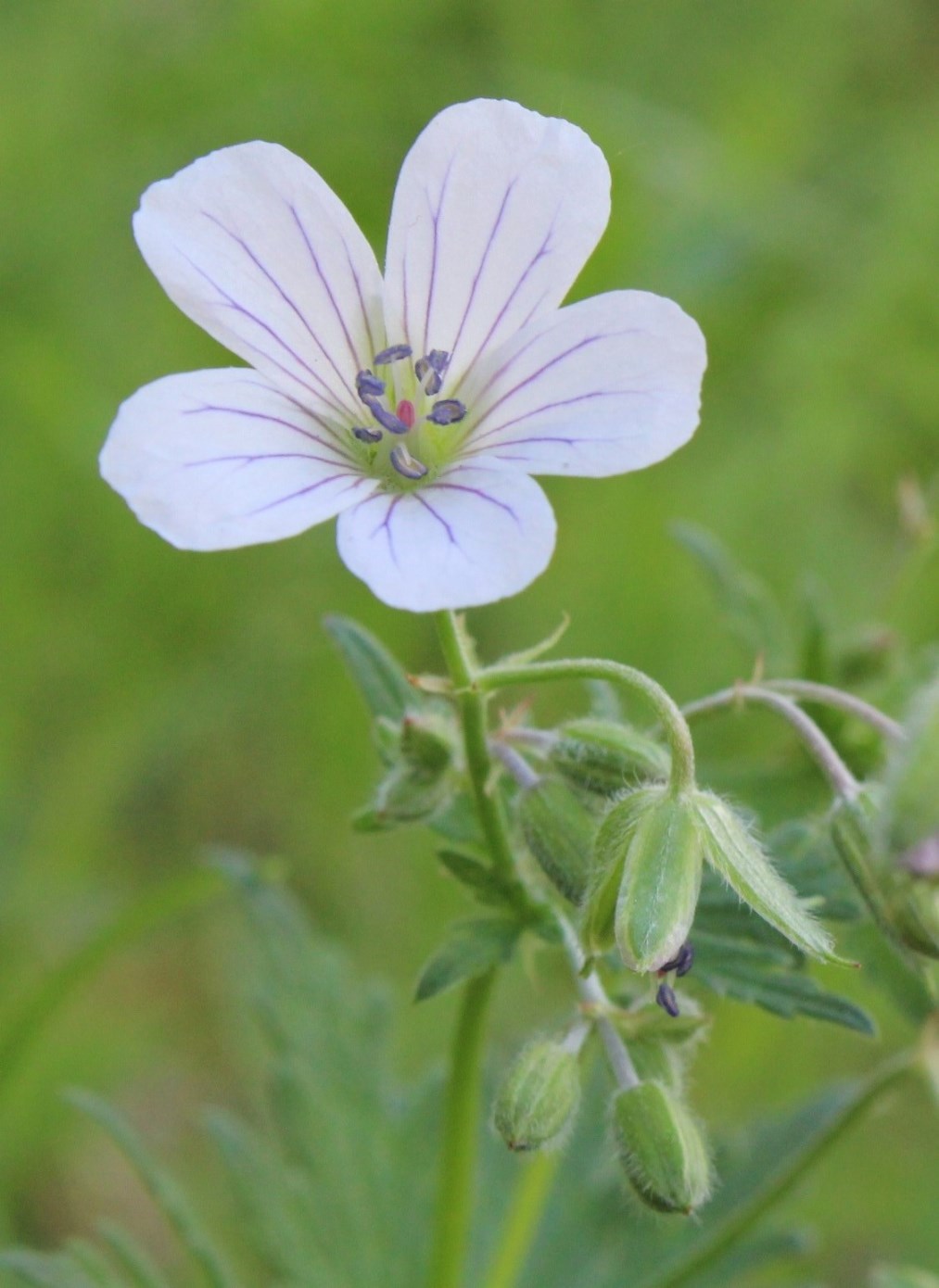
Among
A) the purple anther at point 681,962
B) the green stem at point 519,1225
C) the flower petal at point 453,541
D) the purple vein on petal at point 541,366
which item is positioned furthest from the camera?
the green stem at point 519,1225


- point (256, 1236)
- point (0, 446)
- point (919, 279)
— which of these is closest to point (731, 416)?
point (919, 279)

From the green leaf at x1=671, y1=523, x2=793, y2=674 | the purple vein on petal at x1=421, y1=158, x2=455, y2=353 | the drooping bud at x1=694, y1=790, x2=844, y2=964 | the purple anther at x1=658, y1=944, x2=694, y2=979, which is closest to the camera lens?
the drooping bud at x1=694, y1=790, x2=844, y2=964

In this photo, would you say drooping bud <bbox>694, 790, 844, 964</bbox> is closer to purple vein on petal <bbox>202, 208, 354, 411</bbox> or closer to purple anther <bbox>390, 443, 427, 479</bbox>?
purple anther <bbox>390, 443, 427, 479</bbox>

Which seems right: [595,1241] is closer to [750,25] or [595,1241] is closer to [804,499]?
[804,499]

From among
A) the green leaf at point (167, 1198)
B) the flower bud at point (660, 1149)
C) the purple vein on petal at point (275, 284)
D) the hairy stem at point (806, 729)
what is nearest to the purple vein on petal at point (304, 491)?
the purple vein on petal at point (275, 284)

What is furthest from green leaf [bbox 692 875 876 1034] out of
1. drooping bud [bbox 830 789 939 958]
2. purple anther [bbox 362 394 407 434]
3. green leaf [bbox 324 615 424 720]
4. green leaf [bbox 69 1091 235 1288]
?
green leaf [bbox 69 1091 235 1288]

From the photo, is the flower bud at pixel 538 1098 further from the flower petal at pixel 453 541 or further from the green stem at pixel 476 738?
the flower petal at pixel 453 541
